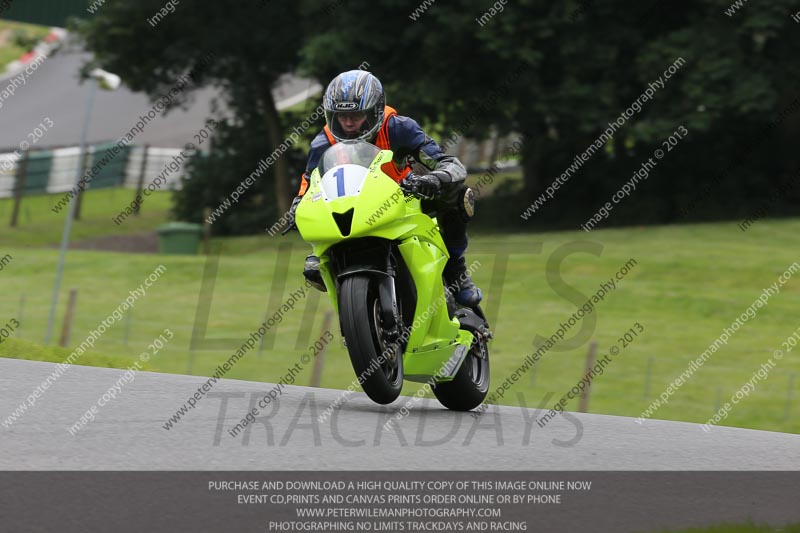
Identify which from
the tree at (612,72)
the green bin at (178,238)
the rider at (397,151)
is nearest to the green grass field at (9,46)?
the green bin at (178,238)

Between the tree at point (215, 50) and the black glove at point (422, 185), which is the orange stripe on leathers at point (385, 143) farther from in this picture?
the tree at point (215, 50)

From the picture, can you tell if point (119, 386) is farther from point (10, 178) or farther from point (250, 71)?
point (10, 178)

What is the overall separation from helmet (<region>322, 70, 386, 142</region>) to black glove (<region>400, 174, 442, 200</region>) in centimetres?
41

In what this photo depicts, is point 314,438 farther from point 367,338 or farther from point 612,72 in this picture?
point 612,72

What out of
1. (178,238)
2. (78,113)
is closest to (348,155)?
(178,238)

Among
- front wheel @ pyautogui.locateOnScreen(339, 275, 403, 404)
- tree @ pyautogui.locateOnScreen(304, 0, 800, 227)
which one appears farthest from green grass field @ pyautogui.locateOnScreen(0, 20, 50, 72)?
front wheel @ pyautogui.locateOnScreen(339, 275, 403, 404)

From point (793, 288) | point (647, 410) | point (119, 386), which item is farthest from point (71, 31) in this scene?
point (119, 386)

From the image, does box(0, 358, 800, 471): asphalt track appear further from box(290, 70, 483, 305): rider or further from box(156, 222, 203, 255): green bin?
box(156, 222, 203, 255): green bin

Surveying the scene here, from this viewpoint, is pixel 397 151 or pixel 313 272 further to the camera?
pixel 397 151

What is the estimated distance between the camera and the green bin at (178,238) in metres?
32.9

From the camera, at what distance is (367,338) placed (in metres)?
6.94

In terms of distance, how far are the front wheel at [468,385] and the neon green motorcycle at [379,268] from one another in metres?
0.41

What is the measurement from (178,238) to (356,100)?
1028 inches

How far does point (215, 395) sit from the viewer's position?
26.2 ft
